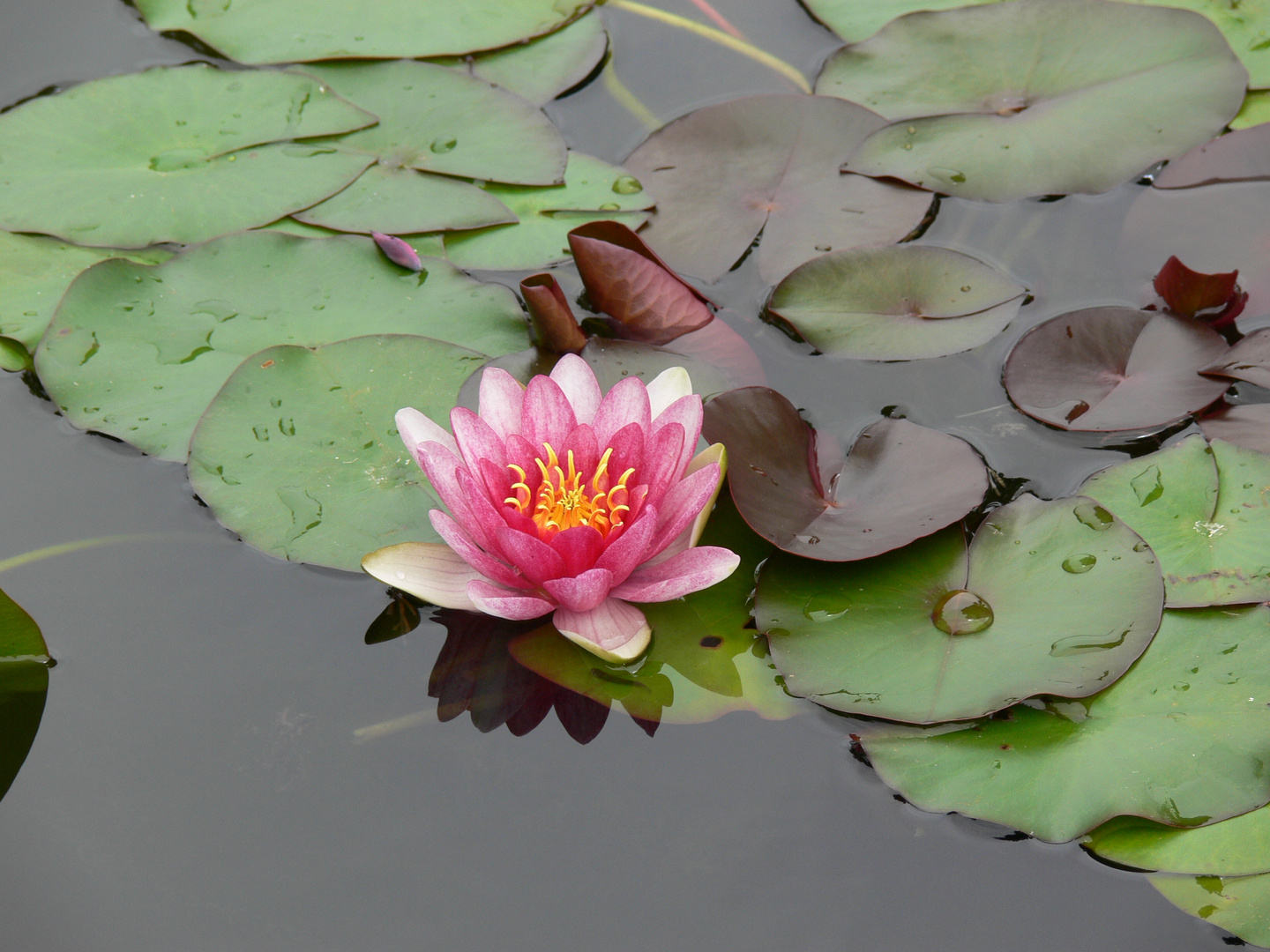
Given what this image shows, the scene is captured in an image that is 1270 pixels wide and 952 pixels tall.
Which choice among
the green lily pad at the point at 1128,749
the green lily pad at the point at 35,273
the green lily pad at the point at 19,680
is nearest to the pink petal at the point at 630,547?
the green lily pad at the point at 1128,749

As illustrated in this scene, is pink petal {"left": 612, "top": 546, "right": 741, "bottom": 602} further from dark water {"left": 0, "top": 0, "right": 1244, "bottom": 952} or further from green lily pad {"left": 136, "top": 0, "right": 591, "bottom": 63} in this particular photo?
green lily pad {"left": 136, "top": 0, "right": 591, "bottom": 63}

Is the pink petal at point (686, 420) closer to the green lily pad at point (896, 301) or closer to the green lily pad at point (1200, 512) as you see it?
the green lily pad at point (896, 301)

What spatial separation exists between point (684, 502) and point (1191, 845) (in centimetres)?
115

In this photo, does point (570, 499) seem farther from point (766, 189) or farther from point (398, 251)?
point (766, 189)

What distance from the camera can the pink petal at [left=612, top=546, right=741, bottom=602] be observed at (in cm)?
188

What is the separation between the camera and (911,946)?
1666mm

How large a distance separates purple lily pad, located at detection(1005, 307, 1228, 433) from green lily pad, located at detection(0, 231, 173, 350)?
245 centimetres

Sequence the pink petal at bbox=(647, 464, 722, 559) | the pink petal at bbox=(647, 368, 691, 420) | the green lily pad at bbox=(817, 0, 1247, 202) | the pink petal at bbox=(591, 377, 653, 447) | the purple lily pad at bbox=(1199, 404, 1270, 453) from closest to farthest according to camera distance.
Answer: the pink petal at bbox=(647, 464, 722, 559), the pink petal at bbox=(591, 377, 653, 447), the pink petal at bbox=(647, 368, 691, 420), the purple lily pad at bbox=(1199, 404, 1270, 453), the green lily pad at bbox=(817, 0, 1247, 202)

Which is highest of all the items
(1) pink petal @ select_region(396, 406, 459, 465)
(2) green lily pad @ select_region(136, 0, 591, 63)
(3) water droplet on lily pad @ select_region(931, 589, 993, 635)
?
(2) green lily pad @ select_region(136, 0, 591, 63)

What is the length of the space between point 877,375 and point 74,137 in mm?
2530

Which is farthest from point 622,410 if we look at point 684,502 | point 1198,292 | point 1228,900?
point 1198,292

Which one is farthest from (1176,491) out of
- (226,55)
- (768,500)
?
(226,55)

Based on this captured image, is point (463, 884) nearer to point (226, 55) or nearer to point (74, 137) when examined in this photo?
point (74, 137)

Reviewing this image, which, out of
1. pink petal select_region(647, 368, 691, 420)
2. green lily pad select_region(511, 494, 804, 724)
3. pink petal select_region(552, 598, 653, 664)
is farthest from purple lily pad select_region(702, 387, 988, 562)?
pink petal select_region(552, 598, 653, 664)
